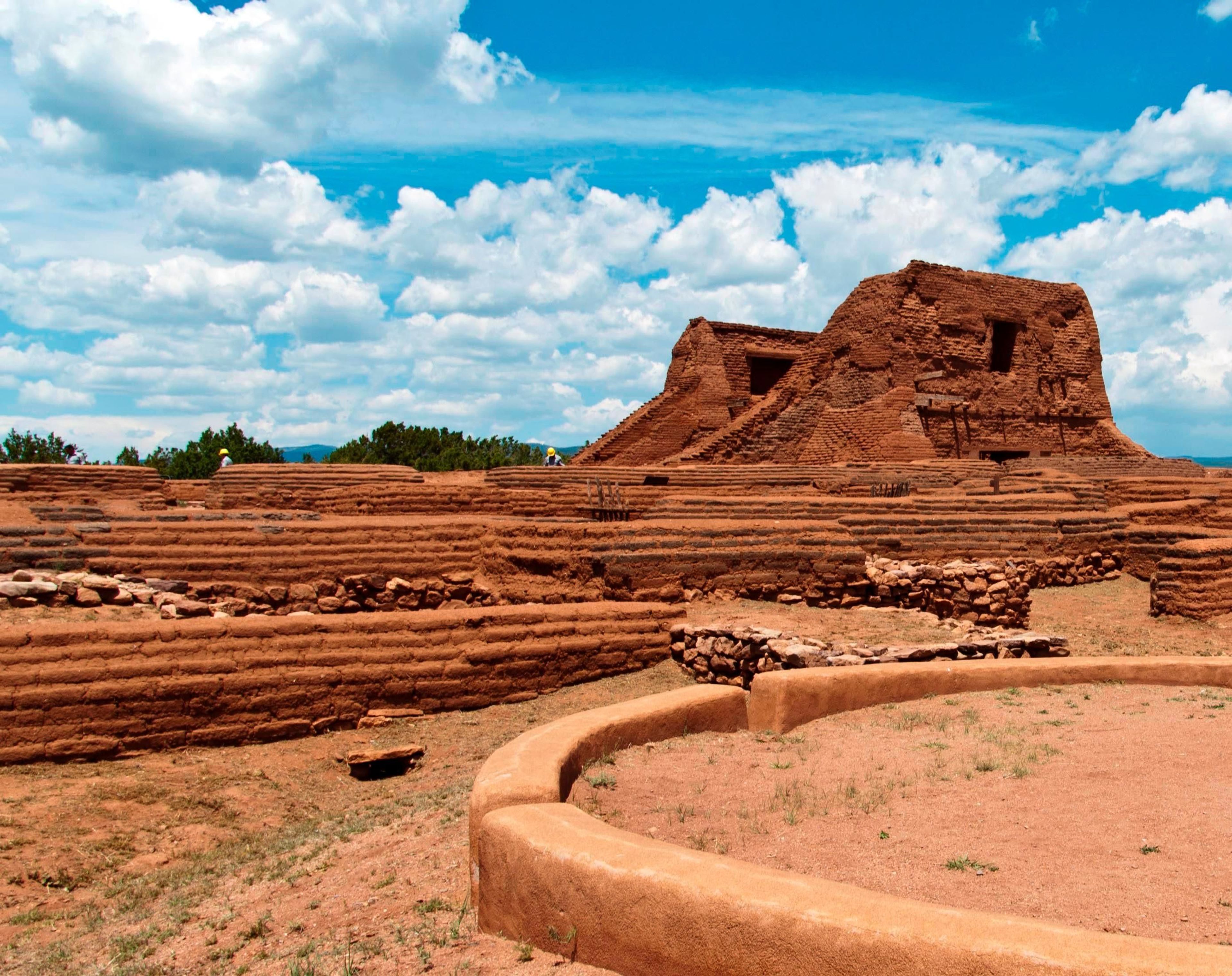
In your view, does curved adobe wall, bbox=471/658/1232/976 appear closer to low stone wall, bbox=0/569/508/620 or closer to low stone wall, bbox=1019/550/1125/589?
low stone wall, bbox=0/569/508/620

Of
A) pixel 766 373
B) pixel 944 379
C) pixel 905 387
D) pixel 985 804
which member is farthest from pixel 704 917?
pixel 766 373

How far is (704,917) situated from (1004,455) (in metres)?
25.3

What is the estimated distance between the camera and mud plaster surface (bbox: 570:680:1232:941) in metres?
3.16

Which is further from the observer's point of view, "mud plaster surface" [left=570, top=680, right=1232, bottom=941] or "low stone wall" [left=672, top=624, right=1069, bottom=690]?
"low stone wall" [left=672, top=624, right=1069, bottom=690]

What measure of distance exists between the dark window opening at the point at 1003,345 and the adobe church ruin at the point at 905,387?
0.04 meters

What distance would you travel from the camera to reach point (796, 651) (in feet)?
25.9

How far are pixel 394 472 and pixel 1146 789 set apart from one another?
1856 cm

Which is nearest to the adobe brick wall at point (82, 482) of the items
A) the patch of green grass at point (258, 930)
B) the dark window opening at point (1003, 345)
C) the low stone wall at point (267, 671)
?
the low stone wall at point (267, 671)

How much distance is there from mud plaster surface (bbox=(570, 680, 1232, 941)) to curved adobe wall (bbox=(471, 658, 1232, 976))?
19.7 inches

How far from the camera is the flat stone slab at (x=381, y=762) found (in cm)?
737

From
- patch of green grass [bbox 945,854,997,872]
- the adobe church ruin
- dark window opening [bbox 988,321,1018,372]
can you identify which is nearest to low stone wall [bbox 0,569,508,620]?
patch of green grass [bbox 945,854,997,872]

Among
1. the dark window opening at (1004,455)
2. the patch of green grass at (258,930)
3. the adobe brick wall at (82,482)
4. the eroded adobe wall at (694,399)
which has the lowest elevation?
the patch of green grass at (258,930)

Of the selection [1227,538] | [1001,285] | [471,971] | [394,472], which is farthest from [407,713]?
[1001,285]

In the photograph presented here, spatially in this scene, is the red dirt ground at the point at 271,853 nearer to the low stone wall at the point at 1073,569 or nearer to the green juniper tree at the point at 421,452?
the low stone wall at the point at 1073,569
